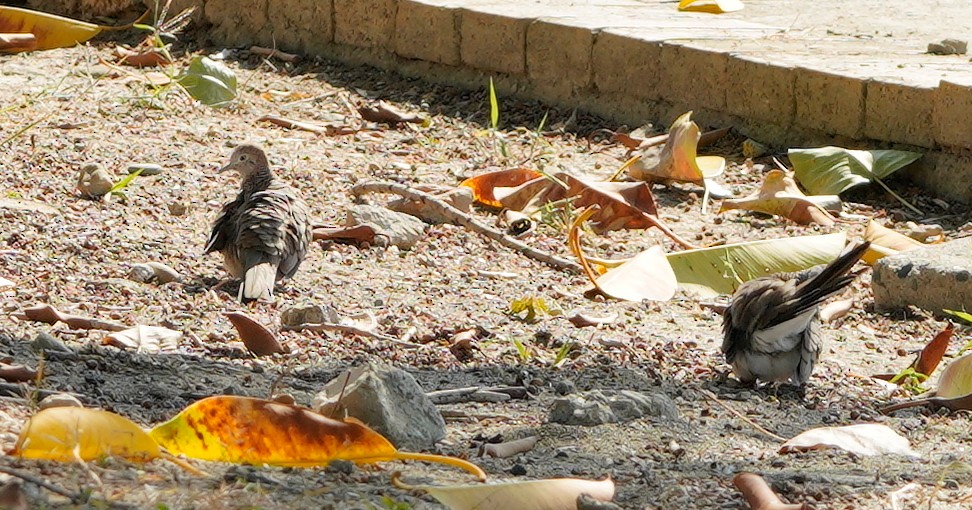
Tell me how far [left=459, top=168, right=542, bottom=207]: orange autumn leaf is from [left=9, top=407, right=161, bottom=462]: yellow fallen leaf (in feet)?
11.9

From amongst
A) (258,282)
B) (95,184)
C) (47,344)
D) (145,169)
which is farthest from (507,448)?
(145,169)

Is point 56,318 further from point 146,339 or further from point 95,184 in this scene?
point 95,184

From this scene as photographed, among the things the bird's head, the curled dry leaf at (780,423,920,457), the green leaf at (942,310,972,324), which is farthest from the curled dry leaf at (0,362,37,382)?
the green leaf at (942,310,972,324)

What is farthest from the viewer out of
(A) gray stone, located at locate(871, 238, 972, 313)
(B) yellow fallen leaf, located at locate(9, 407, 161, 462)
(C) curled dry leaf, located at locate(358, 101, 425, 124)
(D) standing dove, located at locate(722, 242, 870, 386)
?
(C) curled dry leaf, located at locate(358, 101, 425, 124)

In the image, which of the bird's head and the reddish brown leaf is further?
the bird's head

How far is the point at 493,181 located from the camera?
6266mm

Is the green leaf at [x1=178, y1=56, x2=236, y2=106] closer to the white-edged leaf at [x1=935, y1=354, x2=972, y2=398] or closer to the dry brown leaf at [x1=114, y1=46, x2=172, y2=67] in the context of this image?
the dry brown leaf at [x1=114, y1=46, x2=172, y2=67]

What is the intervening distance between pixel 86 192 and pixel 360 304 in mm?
1477

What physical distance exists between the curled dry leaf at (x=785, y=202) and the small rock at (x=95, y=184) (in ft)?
8.36

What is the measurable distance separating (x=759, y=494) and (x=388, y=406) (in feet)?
2.81

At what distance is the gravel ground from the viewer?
3.08 meters

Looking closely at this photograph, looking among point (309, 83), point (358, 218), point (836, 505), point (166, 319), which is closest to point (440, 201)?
point (358, 218)

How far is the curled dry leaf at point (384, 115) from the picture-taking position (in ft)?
24.5

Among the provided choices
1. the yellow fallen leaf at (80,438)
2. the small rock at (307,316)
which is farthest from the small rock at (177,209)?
the yellow fallen leaf at (80,438)
